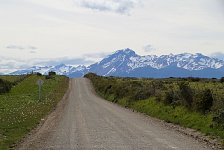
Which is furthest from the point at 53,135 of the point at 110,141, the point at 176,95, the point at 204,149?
the point at 176,95

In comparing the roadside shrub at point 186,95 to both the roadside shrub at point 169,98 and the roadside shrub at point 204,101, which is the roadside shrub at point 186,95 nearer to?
the roadside shrub at point 204,101

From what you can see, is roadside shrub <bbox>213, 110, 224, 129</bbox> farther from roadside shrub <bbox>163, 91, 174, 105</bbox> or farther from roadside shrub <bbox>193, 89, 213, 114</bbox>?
roadside shrub <bbox>163, 91, 174, 105</bbox>

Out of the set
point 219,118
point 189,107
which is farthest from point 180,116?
point 219,118

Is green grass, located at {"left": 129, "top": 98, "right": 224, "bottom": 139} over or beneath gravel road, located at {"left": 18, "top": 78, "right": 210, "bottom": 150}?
over

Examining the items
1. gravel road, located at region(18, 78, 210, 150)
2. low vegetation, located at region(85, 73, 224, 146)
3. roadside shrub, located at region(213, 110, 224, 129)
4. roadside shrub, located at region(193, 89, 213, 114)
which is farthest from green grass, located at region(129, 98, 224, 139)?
gravel road, located at region(18, 78, 210, 150)

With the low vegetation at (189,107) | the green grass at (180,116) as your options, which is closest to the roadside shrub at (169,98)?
the low vegetation at (189,107)

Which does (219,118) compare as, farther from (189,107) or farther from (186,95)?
(186,95)

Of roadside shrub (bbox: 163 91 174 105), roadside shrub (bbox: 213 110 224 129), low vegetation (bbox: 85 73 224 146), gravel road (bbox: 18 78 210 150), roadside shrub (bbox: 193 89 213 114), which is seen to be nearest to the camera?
gravel road (bbox: 18 78 210 150)

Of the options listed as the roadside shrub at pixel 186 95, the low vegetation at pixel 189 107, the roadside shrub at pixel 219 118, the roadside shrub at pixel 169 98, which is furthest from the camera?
the roadside shrub at pixel 169 98

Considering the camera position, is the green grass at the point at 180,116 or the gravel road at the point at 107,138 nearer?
the gravel road at the point at 107,138

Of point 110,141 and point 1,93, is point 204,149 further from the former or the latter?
point 1,93

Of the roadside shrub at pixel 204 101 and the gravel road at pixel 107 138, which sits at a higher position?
the roadside shrub at pixel 204 101

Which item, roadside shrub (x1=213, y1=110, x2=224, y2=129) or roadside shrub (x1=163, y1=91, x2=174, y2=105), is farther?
roadside shrub (x1=163, y1=91, x2=174, y2=105)

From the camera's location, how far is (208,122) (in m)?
25.9
